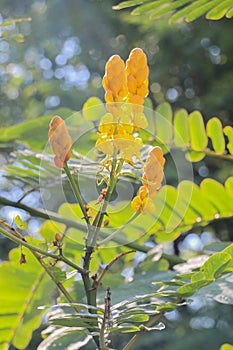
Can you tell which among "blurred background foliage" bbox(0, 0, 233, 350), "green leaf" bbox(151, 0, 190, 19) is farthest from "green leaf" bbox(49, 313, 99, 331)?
"blurred background foliage" bbox(0, 0, 233, 350)

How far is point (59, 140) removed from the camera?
366 mm

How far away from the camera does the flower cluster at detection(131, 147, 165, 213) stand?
0.38m

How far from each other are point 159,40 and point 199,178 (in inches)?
35.1

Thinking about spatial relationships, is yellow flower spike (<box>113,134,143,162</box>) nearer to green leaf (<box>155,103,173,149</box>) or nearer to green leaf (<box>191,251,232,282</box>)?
green leaf (<box>191,251,232,282</box>)

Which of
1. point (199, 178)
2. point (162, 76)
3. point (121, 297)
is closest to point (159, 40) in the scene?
point (162, 76)

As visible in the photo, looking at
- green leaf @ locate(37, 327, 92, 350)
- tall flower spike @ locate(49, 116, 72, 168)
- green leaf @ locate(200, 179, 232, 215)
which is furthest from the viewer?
green leaf @ locate(200, 179, 232, 215)

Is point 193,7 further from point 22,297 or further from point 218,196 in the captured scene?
point 22,297

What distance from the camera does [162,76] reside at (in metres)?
3.36

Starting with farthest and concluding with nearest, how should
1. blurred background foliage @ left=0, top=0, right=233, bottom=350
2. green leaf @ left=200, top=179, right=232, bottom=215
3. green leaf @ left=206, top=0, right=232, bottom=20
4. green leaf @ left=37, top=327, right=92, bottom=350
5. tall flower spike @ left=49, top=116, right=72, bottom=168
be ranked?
1. blurred background foliage @ left=0, top=0, right=233, bottom=350
2. green leaf @ left=200, top=179, right=232, bottom=215
3. green leaf @ left=206, top=0, right=232, bottom=20
4. green leaf @ left=37, top=327, right=92, bottom=350
5. tall flower spike @ left=49, top=116, right=72, bottom=168

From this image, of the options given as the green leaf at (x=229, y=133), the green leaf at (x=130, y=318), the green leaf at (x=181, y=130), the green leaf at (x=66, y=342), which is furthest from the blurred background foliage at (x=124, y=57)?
the green leaf at (x=130, y=318)

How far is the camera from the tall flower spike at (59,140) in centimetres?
36

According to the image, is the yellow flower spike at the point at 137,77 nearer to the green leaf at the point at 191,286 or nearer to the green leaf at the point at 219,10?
the green leaf at the point at 191,286

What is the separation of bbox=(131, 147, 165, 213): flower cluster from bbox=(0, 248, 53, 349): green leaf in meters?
0.28

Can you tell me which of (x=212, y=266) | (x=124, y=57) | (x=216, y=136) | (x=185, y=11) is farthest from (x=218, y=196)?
(x=124, y=57)
